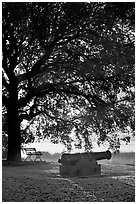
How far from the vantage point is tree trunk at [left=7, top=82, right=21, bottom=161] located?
53.7 ft

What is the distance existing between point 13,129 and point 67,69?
4049 millimetres

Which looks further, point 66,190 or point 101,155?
point 101,155

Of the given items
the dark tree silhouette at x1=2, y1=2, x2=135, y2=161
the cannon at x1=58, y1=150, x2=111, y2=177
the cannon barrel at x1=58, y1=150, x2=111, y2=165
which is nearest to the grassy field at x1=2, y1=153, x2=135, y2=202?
the cannon at x1=58, y1=150, x2=111, y2=177

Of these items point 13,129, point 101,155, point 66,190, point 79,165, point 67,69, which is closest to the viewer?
point 66,190

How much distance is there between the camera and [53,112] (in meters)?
18.5

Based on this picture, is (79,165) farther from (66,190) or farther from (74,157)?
(66,190)

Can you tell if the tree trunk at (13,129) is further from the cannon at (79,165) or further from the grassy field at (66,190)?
the grassy field at (66,190)

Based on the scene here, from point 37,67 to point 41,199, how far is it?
6984 millimetres

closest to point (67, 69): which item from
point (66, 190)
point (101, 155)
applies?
point (101, 155)

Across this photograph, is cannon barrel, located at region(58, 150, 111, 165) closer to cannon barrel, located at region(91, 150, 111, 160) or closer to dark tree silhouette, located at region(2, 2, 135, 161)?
cannon barrel, located at region(91, 150, 111, 160)

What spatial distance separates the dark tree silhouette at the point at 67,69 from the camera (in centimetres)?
1248

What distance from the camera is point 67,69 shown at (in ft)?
46.5

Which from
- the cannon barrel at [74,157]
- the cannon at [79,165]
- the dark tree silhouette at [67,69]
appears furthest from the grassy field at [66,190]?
the dark tree silhouette at [67,69]

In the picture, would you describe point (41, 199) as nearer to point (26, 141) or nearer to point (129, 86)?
point (129, 86)
